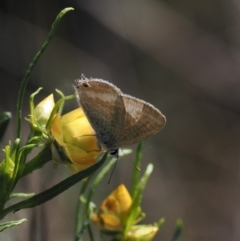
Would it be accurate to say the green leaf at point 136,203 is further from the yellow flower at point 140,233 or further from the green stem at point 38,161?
the green stem at point 38,161

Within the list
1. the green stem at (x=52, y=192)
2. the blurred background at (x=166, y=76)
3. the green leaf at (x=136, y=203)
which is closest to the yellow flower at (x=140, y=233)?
the green leaf at (x=136, y=203)

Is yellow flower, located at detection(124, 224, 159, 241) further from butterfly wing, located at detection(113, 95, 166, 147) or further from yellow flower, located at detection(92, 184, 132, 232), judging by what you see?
butterfly wing, located at detection(113, 95, 166, 147)

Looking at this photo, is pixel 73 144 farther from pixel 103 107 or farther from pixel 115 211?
pixel 115 211

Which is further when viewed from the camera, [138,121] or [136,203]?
[136,203]

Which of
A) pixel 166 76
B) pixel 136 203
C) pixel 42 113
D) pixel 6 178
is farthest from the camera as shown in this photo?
pixel 166 76

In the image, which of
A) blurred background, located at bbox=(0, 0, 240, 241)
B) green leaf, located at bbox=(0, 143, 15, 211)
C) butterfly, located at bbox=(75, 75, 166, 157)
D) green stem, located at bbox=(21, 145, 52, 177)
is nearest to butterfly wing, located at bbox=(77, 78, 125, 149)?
butterfly, located at bbox=(75, 75, 166, 157)

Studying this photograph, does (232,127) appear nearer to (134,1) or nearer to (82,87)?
(134,1)

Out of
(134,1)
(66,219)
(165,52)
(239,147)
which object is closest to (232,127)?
(239,147)

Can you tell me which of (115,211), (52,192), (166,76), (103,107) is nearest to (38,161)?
(52,192)
